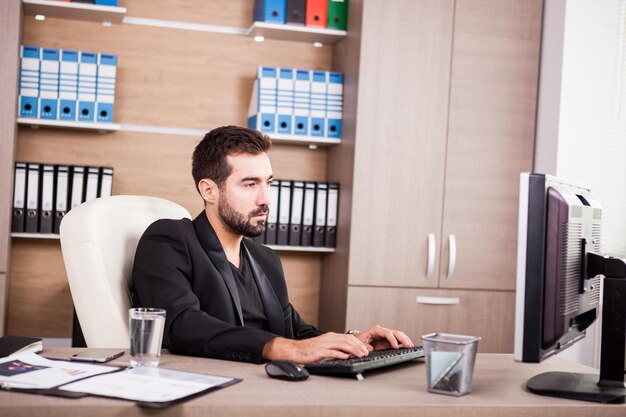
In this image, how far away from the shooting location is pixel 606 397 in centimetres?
148

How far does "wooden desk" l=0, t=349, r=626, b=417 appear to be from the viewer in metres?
1.19

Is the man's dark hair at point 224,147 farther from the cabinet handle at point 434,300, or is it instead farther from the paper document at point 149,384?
the cabinet handle at point 434,300

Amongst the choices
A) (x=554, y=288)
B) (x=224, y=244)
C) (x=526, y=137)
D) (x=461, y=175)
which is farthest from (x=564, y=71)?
(x=554, y=288)

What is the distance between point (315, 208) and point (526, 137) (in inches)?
43.6

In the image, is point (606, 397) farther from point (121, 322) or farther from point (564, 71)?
point (564, 71)

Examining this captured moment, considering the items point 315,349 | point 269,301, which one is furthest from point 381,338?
point 269,301

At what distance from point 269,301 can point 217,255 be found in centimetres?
24

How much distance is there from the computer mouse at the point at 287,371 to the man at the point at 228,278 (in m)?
0.14

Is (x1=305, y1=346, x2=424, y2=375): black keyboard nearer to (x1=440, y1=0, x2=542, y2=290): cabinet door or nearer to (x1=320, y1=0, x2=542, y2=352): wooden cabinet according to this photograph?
(x1=320, y1=0, x2=542, y2=352): wooden cabinet

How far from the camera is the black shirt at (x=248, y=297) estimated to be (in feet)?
7.21

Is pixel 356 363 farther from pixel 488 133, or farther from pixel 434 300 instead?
pixel 488 133

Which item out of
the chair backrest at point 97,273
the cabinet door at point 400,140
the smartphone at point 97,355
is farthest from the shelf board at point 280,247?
the smartphone at point 97,355

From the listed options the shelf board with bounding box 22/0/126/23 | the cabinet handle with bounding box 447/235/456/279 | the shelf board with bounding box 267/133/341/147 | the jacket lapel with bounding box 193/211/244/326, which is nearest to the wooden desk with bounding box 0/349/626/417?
the jacket lapel with bounding box 193/211/244/326

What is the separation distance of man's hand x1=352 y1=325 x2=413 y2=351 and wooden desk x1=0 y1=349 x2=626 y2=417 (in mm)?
216
